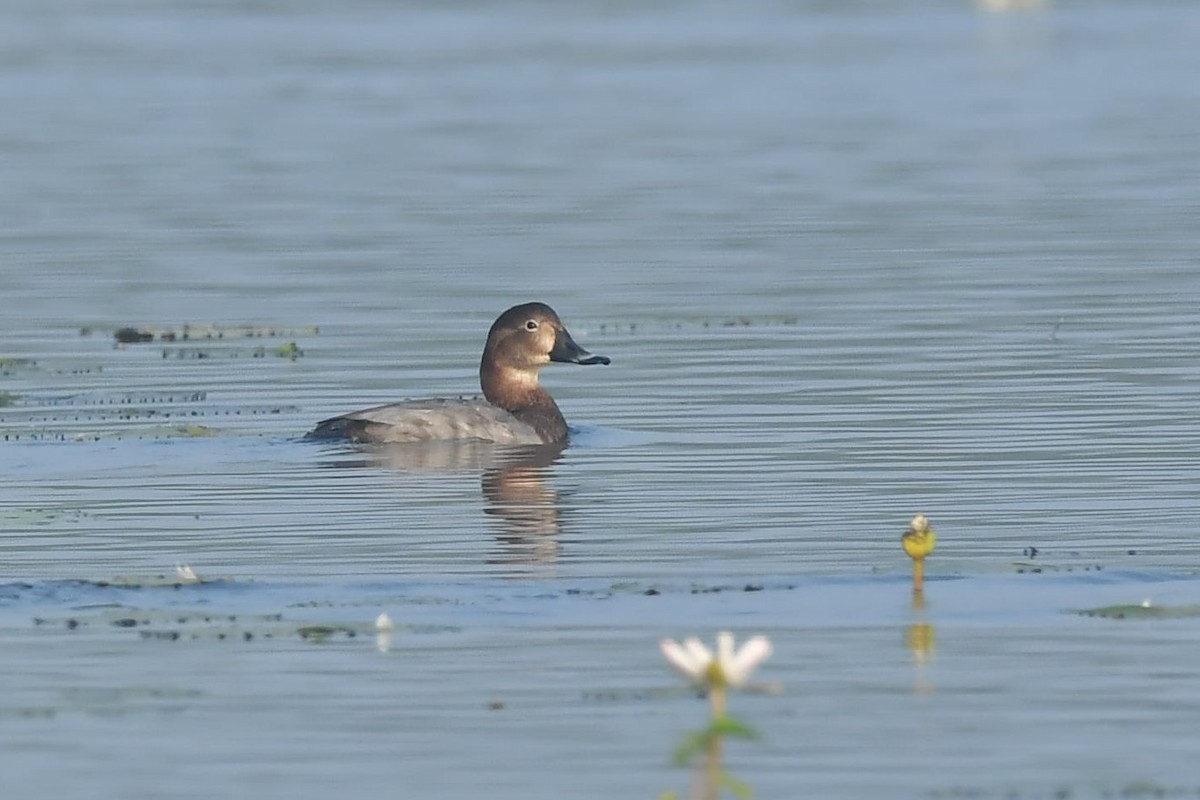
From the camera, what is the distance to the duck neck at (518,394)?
18519 millimetres

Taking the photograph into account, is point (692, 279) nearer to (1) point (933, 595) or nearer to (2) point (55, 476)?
(2) point (55, 476)

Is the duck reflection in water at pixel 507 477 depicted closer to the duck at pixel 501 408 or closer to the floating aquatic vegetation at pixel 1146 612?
the duck at pixel 501 408

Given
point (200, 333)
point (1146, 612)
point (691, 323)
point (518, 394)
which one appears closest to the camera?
point (1146, 612)

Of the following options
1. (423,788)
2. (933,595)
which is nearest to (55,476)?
(933,595)

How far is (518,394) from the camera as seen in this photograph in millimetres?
19062

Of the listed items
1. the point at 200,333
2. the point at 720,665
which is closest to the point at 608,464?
the point at 200,333

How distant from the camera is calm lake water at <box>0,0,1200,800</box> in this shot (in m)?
9.59

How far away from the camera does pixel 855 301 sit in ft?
79.8

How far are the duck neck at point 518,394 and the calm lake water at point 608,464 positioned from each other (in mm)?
351

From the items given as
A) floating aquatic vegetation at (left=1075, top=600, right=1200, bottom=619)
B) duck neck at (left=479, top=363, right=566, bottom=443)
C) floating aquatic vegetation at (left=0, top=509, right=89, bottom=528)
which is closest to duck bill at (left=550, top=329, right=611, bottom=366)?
duck neck at (left=479, top=363, right=566, bottom=443)

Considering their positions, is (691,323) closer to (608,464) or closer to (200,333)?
(200,333)

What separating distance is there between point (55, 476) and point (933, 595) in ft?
20.1

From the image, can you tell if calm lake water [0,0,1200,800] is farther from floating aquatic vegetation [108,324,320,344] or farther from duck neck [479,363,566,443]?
duck neck [479,363,566,443]

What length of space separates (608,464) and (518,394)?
2.24m
